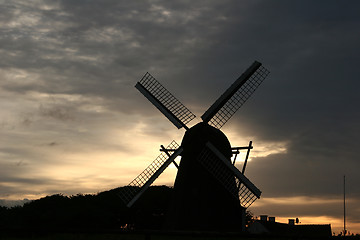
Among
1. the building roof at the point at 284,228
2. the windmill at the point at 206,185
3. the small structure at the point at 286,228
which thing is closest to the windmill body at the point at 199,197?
the windmill at the point at 206,185

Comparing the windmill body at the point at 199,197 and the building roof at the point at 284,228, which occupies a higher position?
the building roof at the point at 284,228

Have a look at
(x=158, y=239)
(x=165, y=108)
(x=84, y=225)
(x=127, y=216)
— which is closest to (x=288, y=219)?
(x=127, y=216)

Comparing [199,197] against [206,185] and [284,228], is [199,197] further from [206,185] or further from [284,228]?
[284,228]

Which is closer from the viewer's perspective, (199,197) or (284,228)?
(199,197)

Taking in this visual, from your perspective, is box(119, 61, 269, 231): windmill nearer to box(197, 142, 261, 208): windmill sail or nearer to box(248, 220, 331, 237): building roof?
box(197, 142, 261, 208): windmill sail

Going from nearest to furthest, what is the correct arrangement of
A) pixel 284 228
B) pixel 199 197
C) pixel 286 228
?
pixel 199 197 → pixel 284 228 → pixel 286 228

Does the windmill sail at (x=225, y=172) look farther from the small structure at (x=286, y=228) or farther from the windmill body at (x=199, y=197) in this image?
the small structure at (x=286, y=228)

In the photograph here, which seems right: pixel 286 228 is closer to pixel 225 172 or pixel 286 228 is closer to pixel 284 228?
pixel 284 228

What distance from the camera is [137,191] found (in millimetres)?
30844

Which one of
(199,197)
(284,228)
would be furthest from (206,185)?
(284,228)

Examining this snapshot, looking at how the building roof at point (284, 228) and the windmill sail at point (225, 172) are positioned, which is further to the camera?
the building roof at point (284, 228)

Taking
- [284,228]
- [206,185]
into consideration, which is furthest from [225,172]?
[284,228]

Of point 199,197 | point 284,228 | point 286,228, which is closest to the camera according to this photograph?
point 199,197

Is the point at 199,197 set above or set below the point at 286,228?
below
